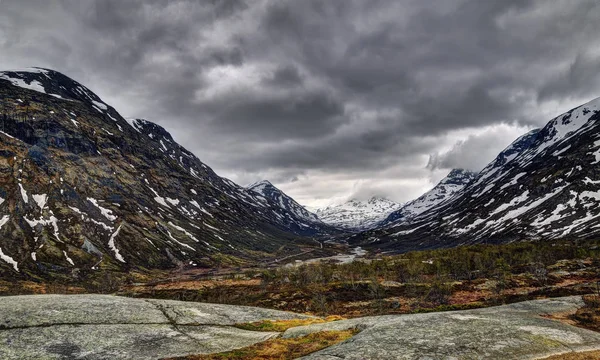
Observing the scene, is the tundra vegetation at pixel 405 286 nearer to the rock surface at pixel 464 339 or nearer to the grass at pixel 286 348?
the rock surface at pixel 464 339

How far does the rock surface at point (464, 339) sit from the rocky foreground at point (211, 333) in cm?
6

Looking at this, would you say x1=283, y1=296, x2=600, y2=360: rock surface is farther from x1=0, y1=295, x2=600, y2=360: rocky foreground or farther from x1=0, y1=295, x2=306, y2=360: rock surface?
x1=0, y1=295, x2=306, y2=360: rock surface

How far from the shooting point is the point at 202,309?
3553cm

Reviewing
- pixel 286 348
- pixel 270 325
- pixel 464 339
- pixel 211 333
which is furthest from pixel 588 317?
pixel 211 333

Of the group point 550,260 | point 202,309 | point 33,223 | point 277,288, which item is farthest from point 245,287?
point 33,223

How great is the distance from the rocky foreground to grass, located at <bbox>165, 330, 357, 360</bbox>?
122cm

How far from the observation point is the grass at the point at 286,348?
23.4 metres

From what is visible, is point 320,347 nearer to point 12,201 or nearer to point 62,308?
point 62,308

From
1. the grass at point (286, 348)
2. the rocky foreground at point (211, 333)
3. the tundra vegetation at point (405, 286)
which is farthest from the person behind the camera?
the tundra vegetation at point (405, 286)

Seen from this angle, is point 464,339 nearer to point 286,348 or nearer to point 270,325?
point 286,348

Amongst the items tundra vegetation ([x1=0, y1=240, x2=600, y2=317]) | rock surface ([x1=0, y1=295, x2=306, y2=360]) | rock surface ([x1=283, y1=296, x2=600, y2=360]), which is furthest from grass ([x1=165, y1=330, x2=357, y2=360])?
tundra vegetation ([x1=0, y1=240, x2=600, y2=317])

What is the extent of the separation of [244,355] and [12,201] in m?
232

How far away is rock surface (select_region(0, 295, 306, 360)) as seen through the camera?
23.0 m

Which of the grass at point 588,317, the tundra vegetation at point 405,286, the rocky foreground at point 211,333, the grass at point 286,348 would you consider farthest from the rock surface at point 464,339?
the tundra vegetation at point 405,286
